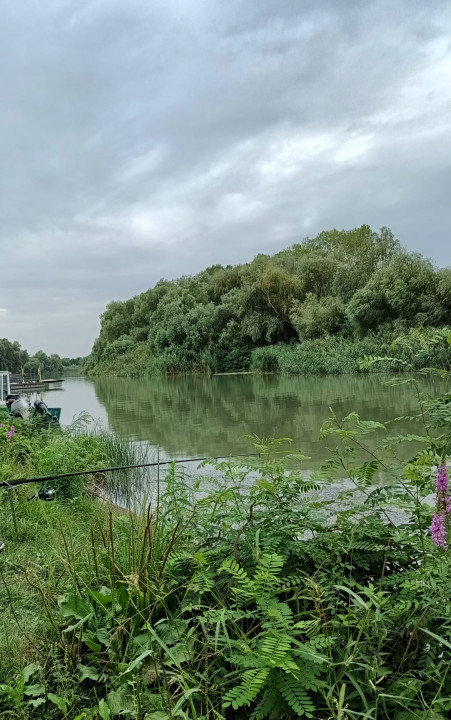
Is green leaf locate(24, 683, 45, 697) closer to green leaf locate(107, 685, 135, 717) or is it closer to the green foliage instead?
the green foliage

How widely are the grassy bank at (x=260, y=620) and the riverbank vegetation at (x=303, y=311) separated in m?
19.4

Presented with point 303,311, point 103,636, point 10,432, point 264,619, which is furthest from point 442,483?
point 303,311

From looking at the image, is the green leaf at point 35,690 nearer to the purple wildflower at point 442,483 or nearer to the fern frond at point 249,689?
the fern frond at point 249,689

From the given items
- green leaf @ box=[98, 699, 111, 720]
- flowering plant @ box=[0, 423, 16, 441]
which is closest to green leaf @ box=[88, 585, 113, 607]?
green leaf @ box=[98, 699, 111, 720]

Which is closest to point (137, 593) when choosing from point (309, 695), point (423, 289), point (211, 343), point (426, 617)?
point (309, 695)

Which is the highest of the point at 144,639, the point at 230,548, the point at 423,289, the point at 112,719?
the point at 423,289

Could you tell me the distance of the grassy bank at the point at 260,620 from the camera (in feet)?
4.26

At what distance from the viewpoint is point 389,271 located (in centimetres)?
2512

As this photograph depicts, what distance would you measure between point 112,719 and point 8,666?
21.2 inches

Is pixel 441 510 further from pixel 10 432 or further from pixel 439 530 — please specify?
pixel 10 432

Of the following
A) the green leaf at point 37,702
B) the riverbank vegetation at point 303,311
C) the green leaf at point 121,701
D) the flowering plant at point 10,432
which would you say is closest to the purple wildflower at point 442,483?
the green leaf at point 121,701

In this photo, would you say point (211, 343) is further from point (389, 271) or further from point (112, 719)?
point (112, 719)

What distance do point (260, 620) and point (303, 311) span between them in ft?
98.8

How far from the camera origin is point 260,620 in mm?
1552
